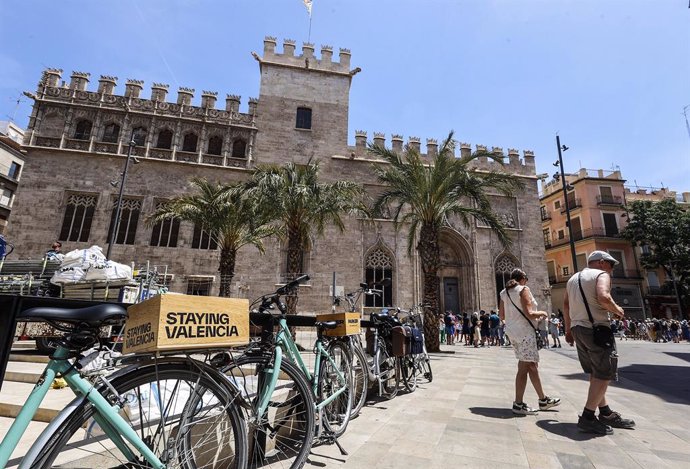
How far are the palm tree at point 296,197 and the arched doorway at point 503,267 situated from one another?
40.0ft

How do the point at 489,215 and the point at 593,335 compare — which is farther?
the point at 489,215

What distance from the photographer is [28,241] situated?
16484 mm

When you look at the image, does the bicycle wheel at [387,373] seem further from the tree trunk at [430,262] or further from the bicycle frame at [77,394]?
the tree trunk at [430,262]

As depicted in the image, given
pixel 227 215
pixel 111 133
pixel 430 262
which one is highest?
pixel 111 133

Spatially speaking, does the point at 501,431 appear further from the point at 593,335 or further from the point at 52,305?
the point at 52,305

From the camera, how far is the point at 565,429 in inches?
131

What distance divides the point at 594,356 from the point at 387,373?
A: 241 centimetres

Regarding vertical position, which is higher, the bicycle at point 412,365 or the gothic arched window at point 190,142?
the gothic arched window at point 190,142

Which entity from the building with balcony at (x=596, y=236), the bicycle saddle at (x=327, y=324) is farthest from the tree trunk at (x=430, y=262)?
the building with balcony at (x=596, y=236)

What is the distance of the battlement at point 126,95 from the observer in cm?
1858

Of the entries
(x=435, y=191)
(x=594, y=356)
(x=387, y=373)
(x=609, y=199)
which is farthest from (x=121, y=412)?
(x=609, y=199)

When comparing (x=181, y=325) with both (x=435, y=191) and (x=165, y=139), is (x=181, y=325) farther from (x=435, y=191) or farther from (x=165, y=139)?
(x=165, y=139)

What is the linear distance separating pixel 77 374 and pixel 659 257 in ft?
125

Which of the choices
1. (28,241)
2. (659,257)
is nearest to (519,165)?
(659,257)
